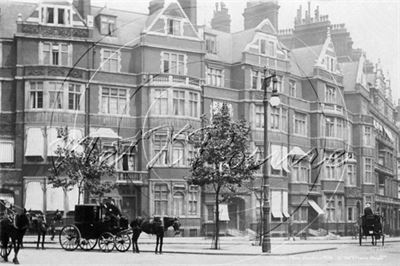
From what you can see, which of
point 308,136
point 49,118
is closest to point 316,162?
point 308,136

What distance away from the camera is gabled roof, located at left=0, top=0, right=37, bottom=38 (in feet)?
143

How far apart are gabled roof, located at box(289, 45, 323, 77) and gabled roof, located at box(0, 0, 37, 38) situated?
2269cm

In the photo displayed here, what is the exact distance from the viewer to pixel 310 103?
56.3 meters

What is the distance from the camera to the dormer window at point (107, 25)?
46.1m

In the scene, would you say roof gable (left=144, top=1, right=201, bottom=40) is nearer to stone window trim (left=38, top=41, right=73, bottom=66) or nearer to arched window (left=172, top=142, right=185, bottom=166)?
stone window trim (left=38, top=41, right=73, bottom=66)

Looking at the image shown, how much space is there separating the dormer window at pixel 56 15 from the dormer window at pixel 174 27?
708 centimetres

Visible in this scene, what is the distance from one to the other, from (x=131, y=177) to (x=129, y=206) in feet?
7.05

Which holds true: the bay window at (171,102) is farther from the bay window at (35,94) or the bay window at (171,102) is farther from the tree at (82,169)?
the bay window at (35,94)

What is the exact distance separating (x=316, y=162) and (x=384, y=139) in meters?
9.77

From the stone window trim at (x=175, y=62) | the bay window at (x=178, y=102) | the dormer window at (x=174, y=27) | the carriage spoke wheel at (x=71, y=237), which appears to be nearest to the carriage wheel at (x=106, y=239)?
the carriage spoke wheel at (x=71, y=237)

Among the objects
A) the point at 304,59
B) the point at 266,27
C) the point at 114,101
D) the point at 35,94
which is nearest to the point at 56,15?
the point at 35,94

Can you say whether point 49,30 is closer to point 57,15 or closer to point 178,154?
point 57,15

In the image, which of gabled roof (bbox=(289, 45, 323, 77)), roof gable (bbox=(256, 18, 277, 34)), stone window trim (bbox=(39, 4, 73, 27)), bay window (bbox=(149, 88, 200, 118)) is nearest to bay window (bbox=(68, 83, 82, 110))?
stone window trim (bbox=(39, 4, 73, 27))

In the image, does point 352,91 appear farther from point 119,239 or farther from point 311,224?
point 119,239
